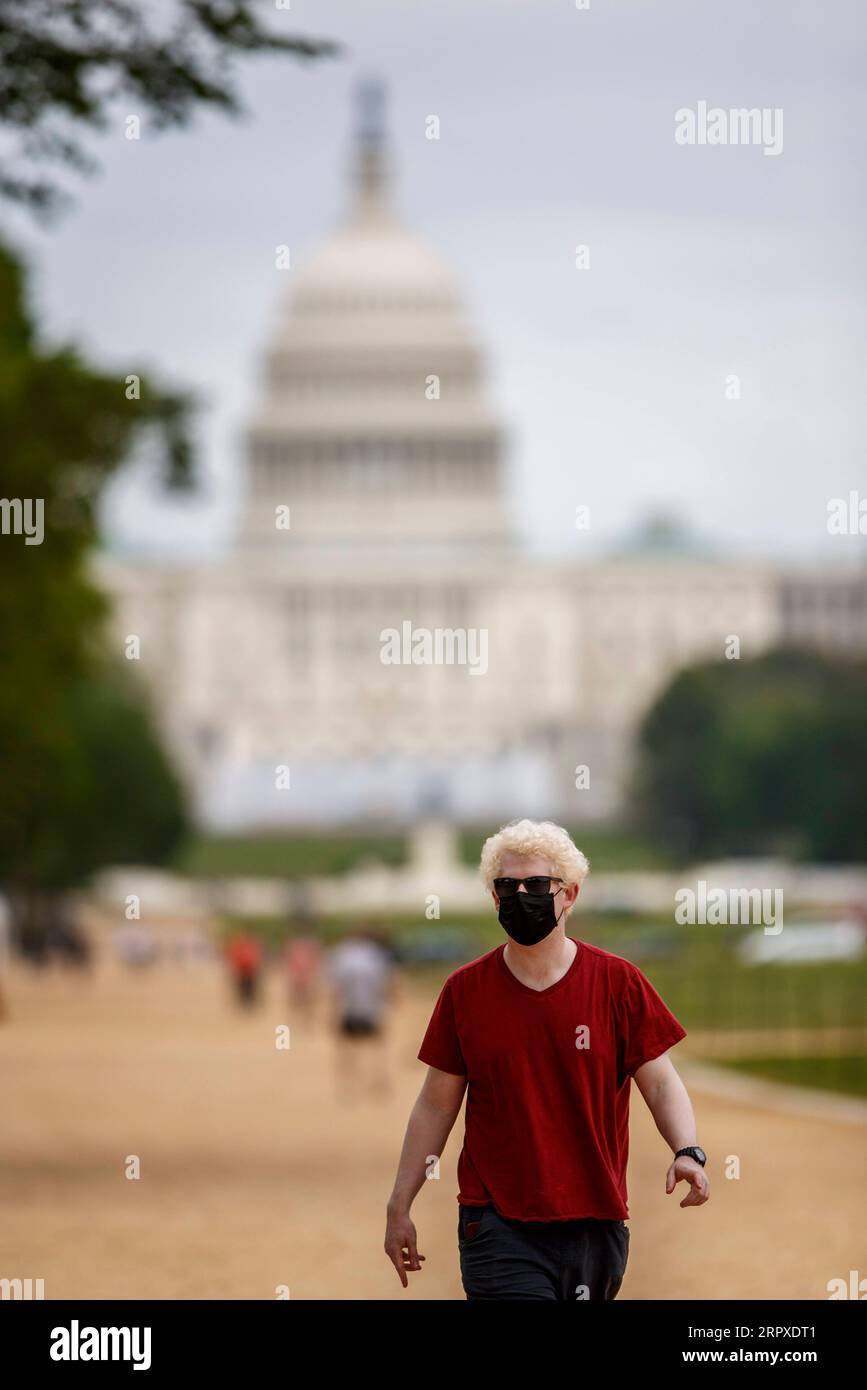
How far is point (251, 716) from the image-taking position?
607 feet

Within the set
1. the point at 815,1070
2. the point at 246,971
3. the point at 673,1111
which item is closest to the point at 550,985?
the point at 673,1111

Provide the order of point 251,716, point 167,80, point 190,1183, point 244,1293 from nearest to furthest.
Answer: point 244,1293
point 167,80
point 190,1183
point 251,716

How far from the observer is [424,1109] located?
920 cm

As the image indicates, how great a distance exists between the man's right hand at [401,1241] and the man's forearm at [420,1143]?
33 millimetres

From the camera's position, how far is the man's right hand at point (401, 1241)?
8898 mm

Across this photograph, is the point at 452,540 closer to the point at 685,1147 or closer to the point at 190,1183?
the point at 190,1183

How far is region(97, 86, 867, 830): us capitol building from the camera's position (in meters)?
184

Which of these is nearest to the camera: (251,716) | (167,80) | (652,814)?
(167,80)

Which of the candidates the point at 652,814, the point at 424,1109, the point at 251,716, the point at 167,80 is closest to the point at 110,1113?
the point at 167,80

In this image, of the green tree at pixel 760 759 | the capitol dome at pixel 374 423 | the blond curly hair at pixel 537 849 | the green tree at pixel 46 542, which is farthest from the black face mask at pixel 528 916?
the capitol dome at pixel 374 423
